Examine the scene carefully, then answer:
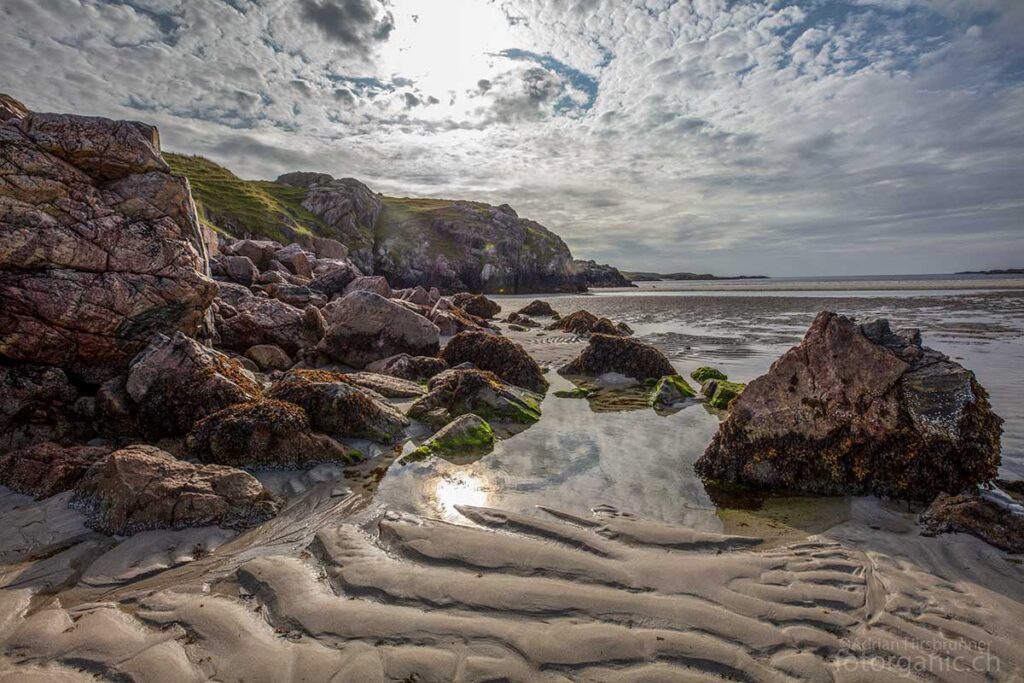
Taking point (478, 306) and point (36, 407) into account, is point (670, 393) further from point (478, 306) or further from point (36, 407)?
point (478, 306)

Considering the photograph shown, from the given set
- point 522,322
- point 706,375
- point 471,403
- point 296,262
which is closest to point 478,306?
point 522,322

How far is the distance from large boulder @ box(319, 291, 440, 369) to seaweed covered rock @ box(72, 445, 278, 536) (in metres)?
7.42

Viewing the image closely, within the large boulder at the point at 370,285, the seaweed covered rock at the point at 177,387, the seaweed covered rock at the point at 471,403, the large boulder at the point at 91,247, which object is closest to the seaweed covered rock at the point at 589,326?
the large boulder at the point at 370,285

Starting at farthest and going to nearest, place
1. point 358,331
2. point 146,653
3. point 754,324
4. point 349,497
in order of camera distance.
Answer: point 754,324
point 358,331
point 349,497
point 146,653

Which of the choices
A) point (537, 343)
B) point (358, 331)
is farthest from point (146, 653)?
point (537, 343)

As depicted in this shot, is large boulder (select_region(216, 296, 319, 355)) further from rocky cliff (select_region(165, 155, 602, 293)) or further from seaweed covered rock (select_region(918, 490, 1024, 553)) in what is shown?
rocky cliff (select_region(165, 155, 602, 293))

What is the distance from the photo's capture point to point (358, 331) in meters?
12.4

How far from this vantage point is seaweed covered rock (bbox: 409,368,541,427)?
26.9 feet

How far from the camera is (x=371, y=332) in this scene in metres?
12.5

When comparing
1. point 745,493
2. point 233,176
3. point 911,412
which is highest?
point 233,176

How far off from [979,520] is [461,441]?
18.7 feet

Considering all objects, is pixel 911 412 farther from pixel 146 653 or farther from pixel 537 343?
pixel 537 343

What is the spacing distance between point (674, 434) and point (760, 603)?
4.38m

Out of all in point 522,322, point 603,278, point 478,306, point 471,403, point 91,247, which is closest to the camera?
point 91,247
